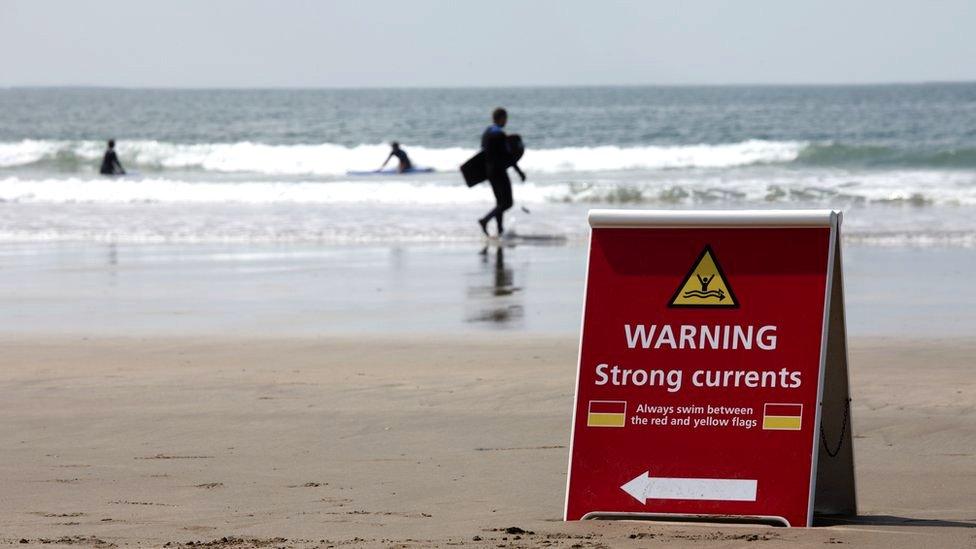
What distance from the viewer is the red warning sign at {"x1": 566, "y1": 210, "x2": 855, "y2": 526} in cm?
401

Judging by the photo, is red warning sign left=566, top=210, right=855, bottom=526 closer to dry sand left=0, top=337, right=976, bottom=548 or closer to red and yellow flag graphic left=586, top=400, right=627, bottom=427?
red and yellow flag graphic left=586, top=400, right=627, bottom=427

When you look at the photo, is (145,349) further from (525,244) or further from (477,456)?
(525,244)

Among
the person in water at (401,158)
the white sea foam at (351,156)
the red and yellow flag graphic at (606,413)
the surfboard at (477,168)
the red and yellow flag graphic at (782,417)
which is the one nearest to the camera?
the red and yellow flag graphic at (782,417)

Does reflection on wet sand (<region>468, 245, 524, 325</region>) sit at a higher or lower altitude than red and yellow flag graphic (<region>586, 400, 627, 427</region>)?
higher

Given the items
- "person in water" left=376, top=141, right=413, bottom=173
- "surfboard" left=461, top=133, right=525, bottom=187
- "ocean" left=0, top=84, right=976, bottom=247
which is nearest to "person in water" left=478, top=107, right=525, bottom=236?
"surfboard" left=461, top=133, right=525, bottom=187

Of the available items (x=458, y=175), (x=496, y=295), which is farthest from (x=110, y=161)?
(x=496, y=295)

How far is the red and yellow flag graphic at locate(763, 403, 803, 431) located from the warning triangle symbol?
15.1 inches

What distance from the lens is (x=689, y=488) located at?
160 inches

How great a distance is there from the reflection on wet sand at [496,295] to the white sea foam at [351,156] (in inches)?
928

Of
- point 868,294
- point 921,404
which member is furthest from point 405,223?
point 921,404

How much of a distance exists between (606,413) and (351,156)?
39388mm

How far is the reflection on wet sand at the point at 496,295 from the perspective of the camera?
9266 mm

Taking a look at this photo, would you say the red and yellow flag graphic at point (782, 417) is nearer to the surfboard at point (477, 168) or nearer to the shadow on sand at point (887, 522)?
the shadow on sand at point (887, 522)

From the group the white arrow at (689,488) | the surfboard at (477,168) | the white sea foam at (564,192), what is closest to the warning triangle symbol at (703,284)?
the white arrow at (689,488)
